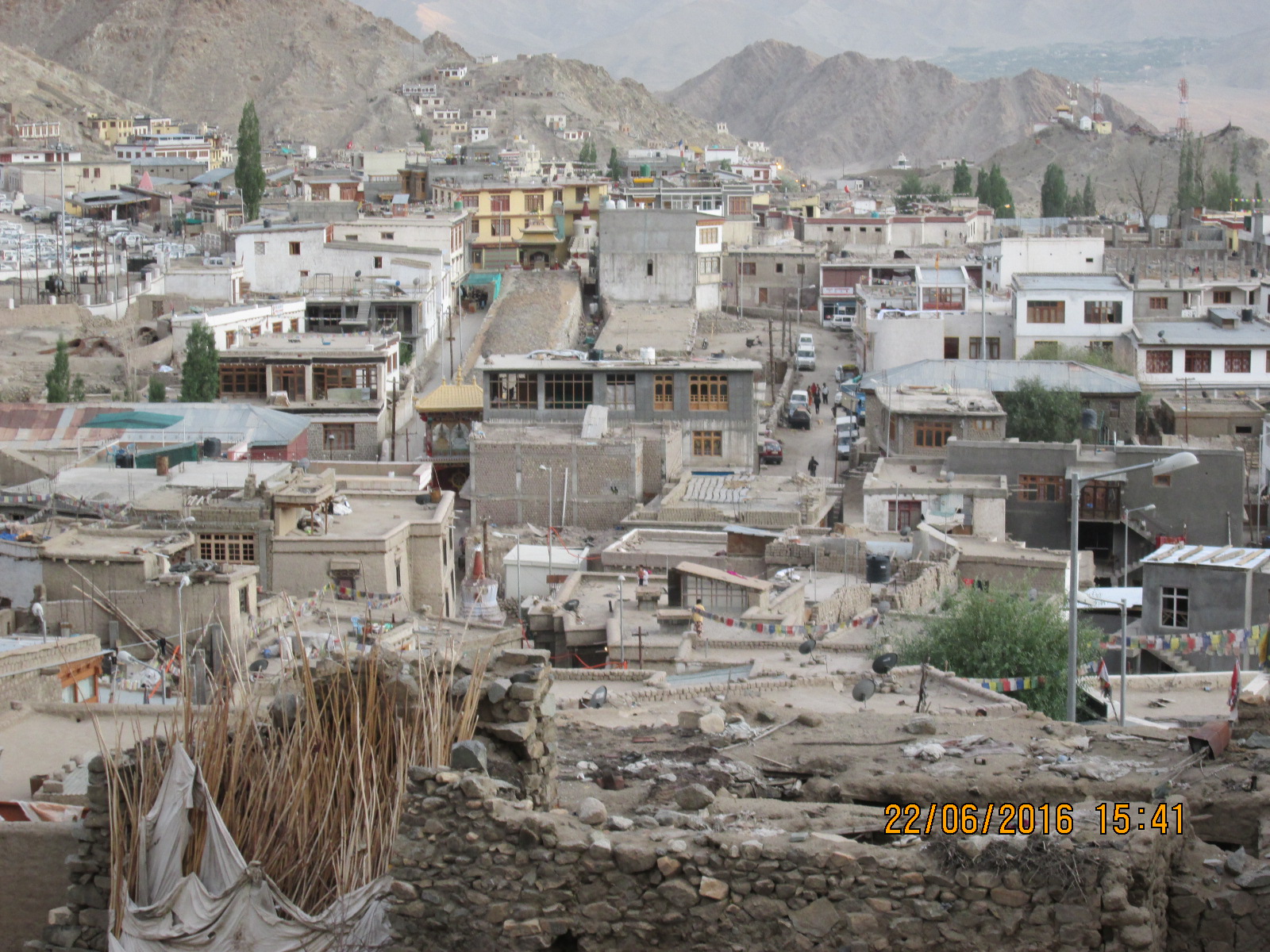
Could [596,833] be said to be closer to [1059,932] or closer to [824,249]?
[1059,932]

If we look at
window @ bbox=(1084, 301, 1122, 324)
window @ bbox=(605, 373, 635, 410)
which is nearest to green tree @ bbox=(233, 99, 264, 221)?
window @ bbox=(1084, 301, 1122, 324)

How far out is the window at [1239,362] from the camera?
148 ft

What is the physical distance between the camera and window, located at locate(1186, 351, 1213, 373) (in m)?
45.4

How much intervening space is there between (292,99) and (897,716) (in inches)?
5857

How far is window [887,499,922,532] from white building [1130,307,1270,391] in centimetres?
1659

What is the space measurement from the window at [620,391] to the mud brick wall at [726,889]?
27.9 meters

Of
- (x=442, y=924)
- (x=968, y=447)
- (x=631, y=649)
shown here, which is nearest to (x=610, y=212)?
(x=968, y=447)

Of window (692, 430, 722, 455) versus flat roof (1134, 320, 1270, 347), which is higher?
flat roof (1134, 320, 1270, 347)

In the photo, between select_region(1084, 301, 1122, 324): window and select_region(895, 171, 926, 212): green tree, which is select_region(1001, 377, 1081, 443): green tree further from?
select_region(895, 171, 926, 212): green tree

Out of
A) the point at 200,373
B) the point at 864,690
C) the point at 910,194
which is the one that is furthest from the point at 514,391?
the point at 910,194

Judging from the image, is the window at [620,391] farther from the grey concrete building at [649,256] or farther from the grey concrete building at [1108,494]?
the grey concrete building at [649,256]

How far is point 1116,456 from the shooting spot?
108 feet

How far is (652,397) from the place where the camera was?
36188 millimetres

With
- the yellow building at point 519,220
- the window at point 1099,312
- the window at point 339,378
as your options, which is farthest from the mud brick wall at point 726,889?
the yellow building at point 519,220
